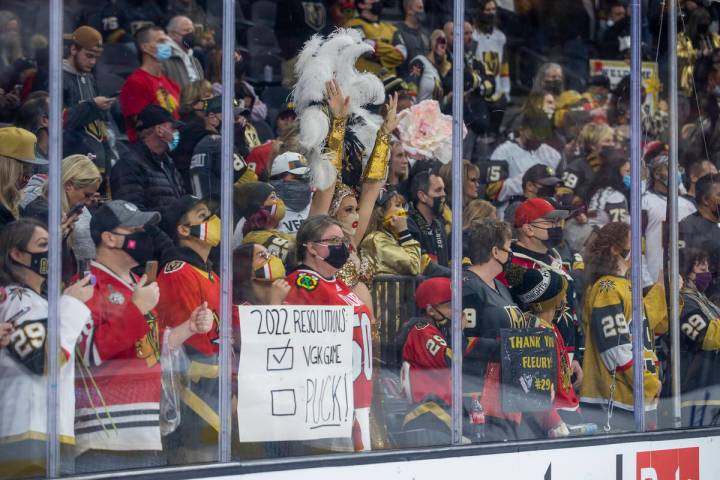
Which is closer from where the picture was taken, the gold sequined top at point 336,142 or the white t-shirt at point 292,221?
the white t-shirt at point 292,221

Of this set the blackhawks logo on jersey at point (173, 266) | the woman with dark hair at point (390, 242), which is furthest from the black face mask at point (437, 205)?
the blackhawks logo on jersey at point (173, 266)

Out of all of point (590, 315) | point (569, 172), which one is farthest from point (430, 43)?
point (590, 315)

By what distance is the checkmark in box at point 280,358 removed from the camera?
4387 mm

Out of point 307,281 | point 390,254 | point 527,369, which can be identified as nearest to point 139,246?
point 307,281

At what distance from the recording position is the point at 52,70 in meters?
3.90

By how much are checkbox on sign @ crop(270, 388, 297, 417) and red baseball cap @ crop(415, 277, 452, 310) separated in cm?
68

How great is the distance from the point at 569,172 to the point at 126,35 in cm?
220

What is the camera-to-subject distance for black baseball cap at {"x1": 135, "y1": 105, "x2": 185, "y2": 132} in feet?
13.6

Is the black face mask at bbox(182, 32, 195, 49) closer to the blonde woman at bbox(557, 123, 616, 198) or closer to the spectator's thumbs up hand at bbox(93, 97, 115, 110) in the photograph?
the spectator's thumbs up hand at bbox(93, 97, 115, 110)

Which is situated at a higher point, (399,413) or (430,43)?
(430,43)

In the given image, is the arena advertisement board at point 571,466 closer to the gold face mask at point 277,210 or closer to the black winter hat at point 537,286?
the black winter hat at point 537,286

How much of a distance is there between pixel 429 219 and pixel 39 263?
164cm

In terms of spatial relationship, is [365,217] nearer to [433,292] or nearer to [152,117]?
[433,292]

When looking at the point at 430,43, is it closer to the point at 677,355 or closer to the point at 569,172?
the point at 569,172
